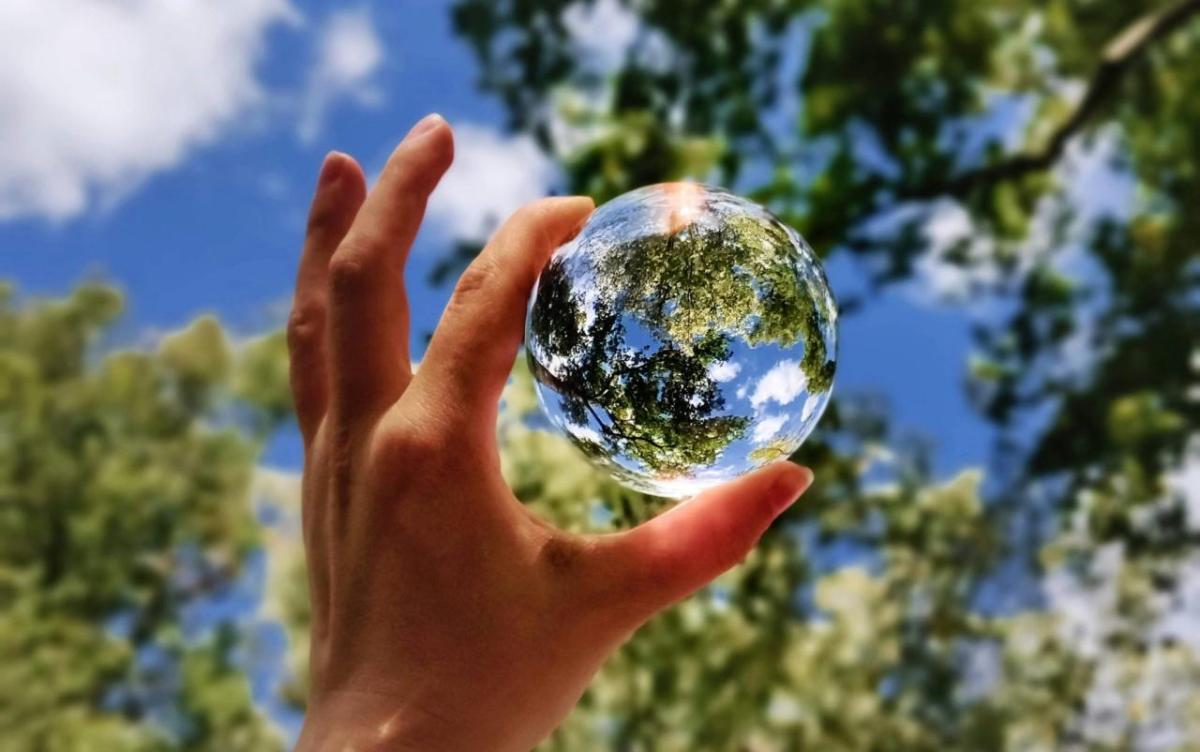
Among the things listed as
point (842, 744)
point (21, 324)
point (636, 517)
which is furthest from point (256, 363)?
point (636, 517)

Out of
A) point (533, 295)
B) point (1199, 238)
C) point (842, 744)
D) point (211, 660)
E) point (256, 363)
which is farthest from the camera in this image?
point (256, 363)

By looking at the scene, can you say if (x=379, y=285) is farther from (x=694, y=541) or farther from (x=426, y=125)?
(x=694, y=541)

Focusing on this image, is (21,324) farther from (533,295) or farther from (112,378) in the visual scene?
(533,295)

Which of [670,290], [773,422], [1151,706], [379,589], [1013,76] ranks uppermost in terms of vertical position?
[1013,76]

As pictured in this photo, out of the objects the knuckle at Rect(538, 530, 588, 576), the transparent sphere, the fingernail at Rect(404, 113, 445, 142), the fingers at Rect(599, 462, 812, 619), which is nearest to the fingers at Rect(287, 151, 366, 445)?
the fingernail at Rect(404, 113, 445, 142)

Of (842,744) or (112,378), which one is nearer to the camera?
(842,744)

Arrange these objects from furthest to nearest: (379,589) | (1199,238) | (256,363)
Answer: (256,363) < (1199,238) < (379,589)

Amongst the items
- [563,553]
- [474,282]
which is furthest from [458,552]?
[474,282]

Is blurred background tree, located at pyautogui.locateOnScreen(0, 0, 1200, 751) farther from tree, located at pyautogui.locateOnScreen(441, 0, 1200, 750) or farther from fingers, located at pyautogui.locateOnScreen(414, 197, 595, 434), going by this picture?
fingers, located at pyautogui.locateOnScreen(414, 197, 595, 434)
